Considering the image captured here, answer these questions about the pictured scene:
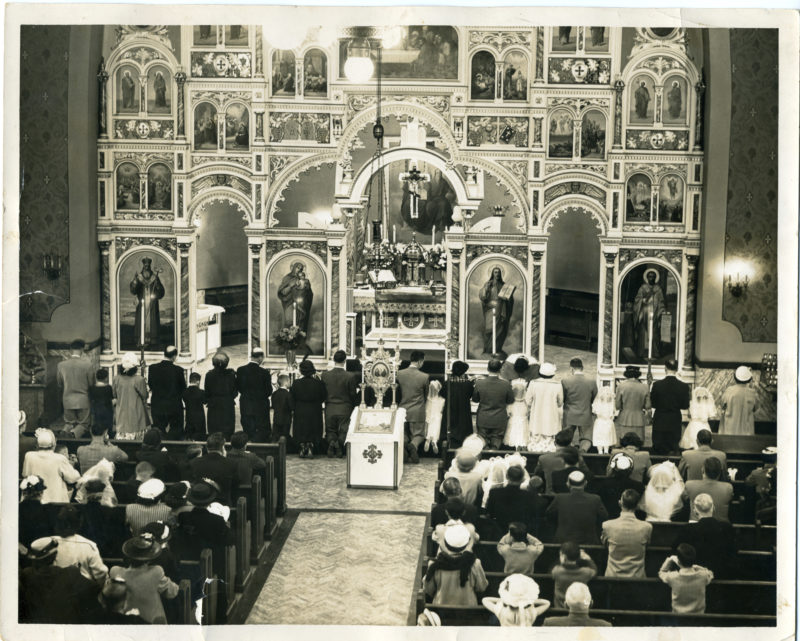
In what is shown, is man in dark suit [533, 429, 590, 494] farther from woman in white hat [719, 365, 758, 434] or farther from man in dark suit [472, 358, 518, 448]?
woman in white hat [719, 365, 758, 434]

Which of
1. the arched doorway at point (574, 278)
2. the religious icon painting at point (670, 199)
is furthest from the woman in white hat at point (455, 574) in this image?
the arched doorway at point (574, 278)

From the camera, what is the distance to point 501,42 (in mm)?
13461

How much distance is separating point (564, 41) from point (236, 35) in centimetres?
404

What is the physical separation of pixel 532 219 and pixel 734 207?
2.74m

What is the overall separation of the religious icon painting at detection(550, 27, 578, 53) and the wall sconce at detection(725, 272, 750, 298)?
342 centimetres

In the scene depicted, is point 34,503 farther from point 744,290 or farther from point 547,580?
point 744,290

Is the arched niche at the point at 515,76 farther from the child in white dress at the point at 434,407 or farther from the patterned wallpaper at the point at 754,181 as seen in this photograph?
the child in white dress at the point at 434,407

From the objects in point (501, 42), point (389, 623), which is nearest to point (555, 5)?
Result: point (501, 42)

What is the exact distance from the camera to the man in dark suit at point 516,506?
11.8 meters

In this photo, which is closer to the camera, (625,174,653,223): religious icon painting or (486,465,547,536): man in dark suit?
(486,465,547,536): man in dark suit

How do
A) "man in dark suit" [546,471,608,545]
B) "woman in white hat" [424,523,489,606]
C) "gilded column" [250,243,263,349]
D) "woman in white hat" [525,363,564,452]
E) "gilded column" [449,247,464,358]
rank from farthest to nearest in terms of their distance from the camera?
"gilded column" [449,247,464,358] → "gilded column" [250,243,263,349] → "woman in white hat" [525,363,564,452] → "man in dark suit" [546,471,608,545] → "woman in white hat" [424,523,489,606]

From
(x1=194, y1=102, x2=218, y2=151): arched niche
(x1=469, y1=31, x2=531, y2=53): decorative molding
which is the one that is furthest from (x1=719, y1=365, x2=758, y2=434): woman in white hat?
(x1=194, y1=102, x2=218, y2=151): arched niche

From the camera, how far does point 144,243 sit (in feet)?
46.7

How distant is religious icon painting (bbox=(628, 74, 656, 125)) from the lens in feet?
45.2
